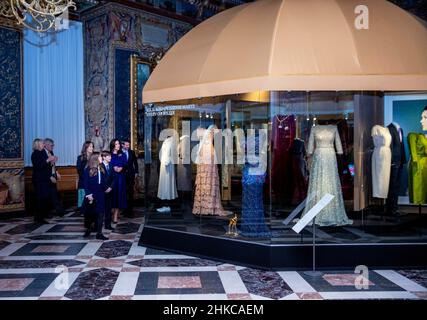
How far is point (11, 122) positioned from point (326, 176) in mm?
7138

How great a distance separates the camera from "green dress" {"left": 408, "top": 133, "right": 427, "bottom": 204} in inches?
331

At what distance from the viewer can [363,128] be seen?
8.27 m

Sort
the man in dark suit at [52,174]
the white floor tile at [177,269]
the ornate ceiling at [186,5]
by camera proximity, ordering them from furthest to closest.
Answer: the ornate ceiling at [186,5] → the man in dark suit at [52,174] → the white floor tile at [177,269]

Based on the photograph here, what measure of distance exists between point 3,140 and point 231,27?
6434mm

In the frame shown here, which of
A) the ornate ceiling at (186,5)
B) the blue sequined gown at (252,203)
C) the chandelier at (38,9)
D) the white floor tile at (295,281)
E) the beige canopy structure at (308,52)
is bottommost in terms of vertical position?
the white floor tile at (295,281)

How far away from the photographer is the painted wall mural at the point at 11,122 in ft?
34.5

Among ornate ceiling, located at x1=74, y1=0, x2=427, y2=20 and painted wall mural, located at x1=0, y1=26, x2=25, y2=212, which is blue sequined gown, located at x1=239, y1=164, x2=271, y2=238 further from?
ornate ceiling, located at x1=74, y1=0, x2=427, y2=20

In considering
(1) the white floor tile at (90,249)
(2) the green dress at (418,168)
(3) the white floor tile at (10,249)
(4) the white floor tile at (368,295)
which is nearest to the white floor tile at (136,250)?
(1) the white floor tile at (90,249)

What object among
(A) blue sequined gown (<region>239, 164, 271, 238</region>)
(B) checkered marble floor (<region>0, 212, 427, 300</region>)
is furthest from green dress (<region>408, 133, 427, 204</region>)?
(A) blue sequined gown (<region>239, 164, 271, 238</region>)

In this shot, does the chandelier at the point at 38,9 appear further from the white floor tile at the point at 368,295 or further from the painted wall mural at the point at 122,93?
the white floor tile at the point at 368,295

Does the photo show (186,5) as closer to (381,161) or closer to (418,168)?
(381,161)

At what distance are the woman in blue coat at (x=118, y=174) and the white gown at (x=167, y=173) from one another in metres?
1.10

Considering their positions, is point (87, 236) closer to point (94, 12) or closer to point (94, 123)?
point (94, 123)
